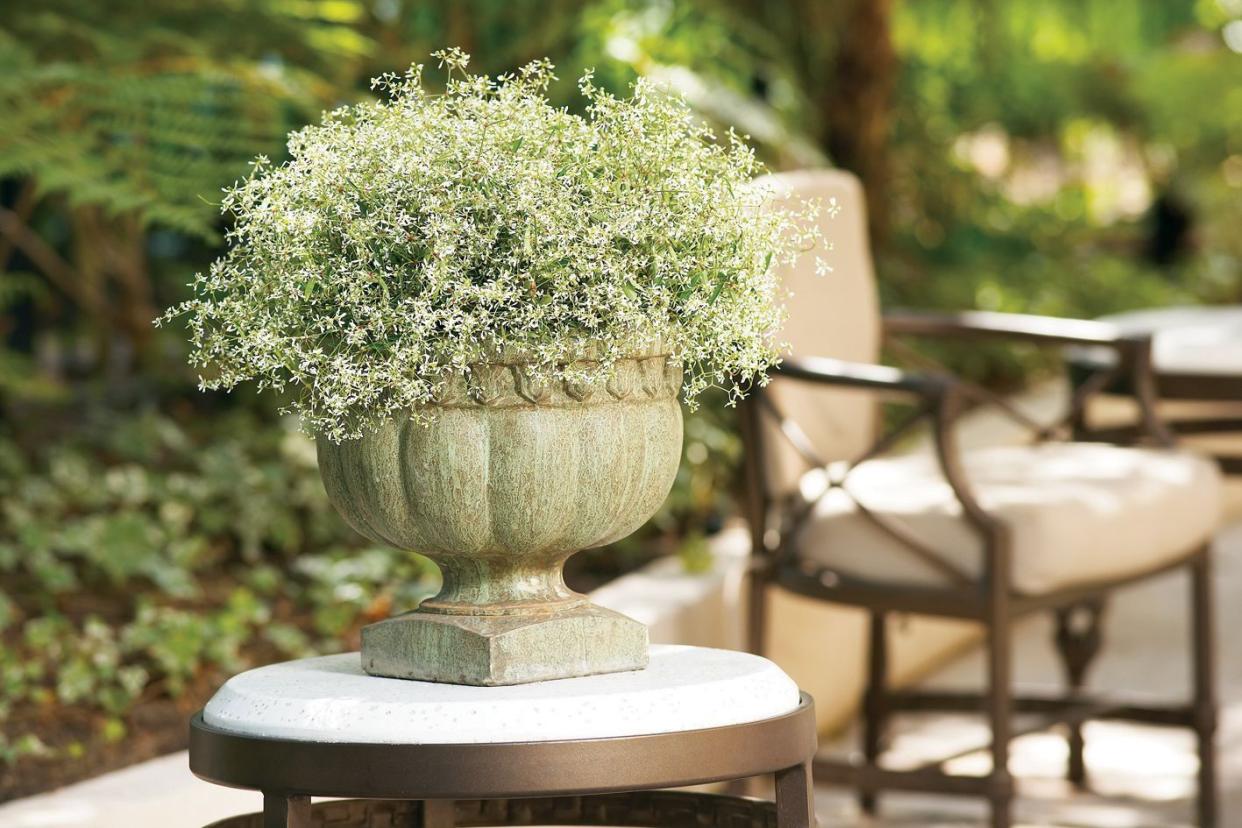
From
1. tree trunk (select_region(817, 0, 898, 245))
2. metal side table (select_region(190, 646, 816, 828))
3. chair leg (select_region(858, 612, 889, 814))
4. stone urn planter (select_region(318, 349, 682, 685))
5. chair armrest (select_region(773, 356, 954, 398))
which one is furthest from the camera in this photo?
tree trunk (select_region(817, 0, 898, 245))

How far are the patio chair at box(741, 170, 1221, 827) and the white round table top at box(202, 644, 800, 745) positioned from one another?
1283 mm

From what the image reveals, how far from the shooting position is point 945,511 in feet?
9.20

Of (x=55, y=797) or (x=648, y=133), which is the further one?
(x=55, y=797)

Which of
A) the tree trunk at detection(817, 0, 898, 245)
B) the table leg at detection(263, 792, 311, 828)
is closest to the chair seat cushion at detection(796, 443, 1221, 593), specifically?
the table leg at detection(263, 792, 311, 828)

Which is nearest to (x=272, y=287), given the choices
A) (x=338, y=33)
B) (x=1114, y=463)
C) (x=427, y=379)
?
(x=427, y=379)

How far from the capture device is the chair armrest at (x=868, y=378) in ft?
8.90

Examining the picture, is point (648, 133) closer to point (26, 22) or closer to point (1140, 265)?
point (26, 22)

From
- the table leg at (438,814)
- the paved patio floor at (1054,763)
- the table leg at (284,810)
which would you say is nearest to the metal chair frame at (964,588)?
the paved patio floor at (1054,763)

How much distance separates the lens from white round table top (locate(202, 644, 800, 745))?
1402 mm

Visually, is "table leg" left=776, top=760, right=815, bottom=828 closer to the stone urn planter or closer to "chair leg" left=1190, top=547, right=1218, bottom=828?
the stone urn planter

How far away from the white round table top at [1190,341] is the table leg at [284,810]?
2456 mm

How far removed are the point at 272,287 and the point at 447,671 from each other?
367 millimetres

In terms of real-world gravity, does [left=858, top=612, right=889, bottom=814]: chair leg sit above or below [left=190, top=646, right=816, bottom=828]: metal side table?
below

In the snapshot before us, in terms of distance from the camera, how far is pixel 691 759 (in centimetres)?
142
